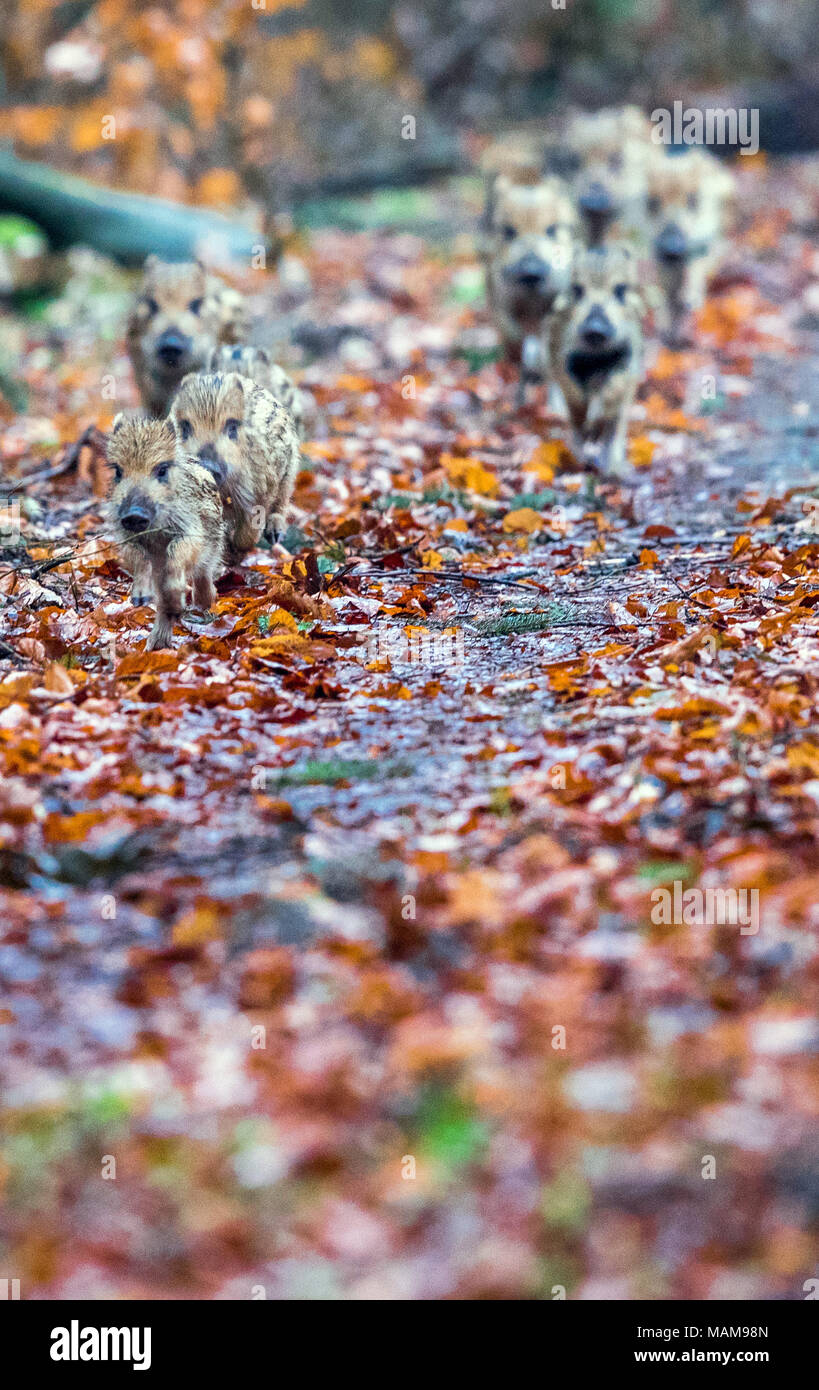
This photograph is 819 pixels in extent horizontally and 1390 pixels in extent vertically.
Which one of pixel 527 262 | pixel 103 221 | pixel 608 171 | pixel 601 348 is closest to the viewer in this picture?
pixel 601 348

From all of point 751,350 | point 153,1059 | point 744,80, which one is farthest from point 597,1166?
point 744,80

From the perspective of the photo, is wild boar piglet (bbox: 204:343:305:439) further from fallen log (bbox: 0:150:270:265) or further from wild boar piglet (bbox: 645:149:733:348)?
fallen log (bbox: 0:150:270:265)

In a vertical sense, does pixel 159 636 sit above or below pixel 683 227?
below

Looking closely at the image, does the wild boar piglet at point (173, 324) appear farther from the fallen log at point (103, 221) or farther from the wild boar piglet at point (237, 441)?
the fallen log at point (103, 221)

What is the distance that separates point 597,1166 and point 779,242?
15155 millimetres

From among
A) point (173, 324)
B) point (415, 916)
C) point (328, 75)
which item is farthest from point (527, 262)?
point (328, 75)

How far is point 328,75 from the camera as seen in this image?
835 inches

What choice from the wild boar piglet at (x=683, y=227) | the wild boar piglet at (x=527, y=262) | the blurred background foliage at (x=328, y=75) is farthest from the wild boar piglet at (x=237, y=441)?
the blurred background foliage at (x=328, y=75)

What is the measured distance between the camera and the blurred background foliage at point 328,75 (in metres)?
16.5

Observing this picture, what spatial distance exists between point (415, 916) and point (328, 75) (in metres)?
18.4

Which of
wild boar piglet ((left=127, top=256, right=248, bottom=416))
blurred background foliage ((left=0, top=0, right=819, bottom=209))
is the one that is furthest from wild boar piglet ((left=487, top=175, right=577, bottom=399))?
blurred background foliage ((left=0, top=0, right=819, bottom=209))

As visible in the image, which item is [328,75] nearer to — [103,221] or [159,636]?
[103,221]

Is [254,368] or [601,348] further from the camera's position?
[601,348]

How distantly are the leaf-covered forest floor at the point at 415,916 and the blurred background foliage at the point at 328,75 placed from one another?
8804mm
